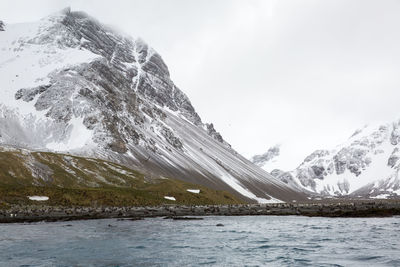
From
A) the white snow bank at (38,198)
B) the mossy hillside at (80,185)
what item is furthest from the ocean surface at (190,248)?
the mossy hillside at (80,185)

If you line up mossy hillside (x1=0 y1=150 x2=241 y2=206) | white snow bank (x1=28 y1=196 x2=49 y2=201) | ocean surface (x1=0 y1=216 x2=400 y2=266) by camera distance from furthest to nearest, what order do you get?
mossy hillside (x1=0 y1=150 x2=241 y2=206) < white snow bank (x1=28 y1=196 x2=49 y2=201) < ocean surface (x1=0 y1=216 x2=400 y2=266)

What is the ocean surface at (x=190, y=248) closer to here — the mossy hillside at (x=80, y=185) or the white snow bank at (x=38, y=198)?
the white snow bank at (x=38, y=198)

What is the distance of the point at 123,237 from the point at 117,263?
1908 centimetres

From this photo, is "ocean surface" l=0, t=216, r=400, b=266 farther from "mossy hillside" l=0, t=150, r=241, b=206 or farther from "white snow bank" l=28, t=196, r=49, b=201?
"mossy hillside" l=0, t=150, r=241, b=206

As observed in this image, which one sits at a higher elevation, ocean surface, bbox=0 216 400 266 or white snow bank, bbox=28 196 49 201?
white snow bank, bbox=28 196 49 201

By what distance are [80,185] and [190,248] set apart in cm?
9983

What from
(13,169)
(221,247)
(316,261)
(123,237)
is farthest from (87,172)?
(316,261)

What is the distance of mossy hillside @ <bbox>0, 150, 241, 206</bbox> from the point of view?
112 metres

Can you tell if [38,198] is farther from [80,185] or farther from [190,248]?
[190,248]

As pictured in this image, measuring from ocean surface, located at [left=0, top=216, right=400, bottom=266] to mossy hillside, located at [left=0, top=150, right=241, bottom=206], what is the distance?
2071 inches

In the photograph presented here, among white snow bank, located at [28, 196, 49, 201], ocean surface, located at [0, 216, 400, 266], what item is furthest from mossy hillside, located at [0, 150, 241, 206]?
ocean surface, located at [0, 216, 400, 266]

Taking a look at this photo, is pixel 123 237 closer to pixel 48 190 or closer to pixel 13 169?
pixel 48 190

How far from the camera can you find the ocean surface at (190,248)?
3534cm

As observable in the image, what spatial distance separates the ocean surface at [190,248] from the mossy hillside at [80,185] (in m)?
52.6
